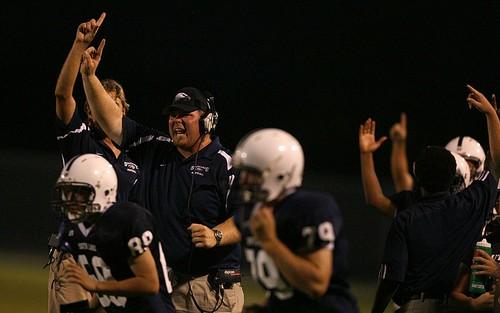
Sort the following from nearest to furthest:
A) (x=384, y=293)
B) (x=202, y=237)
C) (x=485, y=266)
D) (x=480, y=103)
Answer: (x=384, y=293)
(x=485, y=266)
(x=202, y=237)
(x=480, y=103)

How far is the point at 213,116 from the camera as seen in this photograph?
5.19 metres

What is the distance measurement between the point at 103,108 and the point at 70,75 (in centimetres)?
28

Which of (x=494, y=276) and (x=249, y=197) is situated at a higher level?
(x=249, y=197)

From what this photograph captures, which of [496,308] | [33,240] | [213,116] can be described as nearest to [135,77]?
[33,240]

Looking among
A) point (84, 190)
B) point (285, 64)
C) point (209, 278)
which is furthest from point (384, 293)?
point (285, 64)

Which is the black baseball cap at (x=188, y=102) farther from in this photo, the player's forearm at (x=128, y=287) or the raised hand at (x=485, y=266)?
the raised hand at (x=485, y=266)

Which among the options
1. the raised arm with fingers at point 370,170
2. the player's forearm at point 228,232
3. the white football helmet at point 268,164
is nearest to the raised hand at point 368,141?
the raised arm with fingers at point 370,170

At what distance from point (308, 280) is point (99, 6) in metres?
11.6

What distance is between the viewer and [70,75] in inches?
187

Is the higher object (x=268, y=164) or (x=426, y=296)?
(x=268, y=164)

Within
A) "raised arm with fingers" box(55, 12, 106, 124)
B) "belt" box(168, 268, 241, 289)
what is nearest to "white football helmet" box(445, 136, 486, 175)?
"belt" box(168, 268, 241, 289)

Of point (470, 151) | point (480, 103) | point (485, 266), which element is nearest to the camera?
point (485, 266)

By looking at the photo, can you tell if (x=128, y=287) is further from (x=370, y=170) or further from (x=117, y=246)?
(x=370, y=170)

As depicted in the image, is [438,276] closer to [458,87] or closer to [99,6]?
[458,87]
